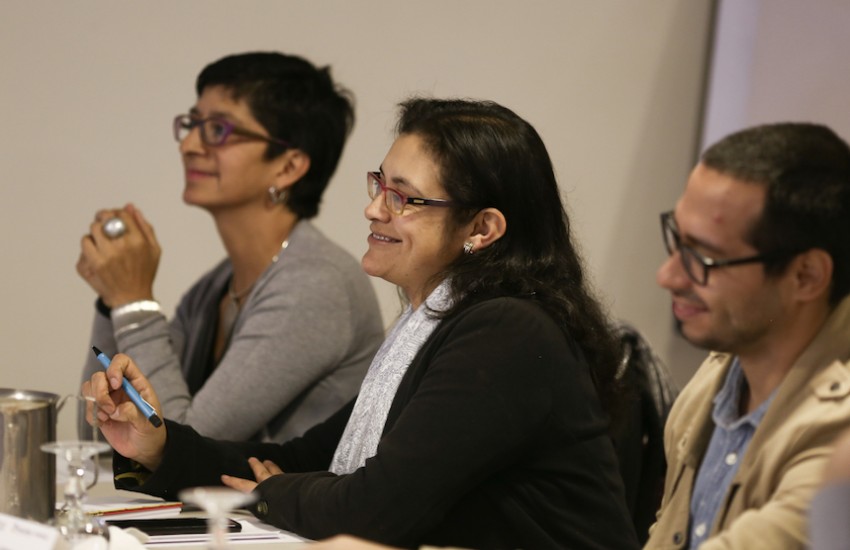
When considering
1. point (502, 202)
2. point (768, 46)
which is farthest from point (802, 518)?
point (768, 46)

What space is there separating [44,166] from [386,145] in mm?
1064

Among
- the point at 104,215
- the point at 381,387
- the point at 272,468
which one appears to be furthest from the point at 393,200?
the point at 104,215

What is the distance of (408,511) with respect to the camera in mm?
1749

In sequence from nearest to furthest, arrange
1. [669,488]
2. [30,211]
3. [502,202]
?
[669,488], [502,202], [30,211]

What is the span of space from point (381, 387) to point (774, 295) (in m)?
0.77

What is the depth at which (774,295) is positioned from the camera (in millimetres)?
1463

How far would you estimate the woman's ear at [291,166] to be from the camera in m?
3.16

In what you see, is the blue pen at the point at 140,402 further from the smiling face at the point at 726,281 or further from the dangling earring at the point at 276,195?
the dangling earring at the point at 276,195

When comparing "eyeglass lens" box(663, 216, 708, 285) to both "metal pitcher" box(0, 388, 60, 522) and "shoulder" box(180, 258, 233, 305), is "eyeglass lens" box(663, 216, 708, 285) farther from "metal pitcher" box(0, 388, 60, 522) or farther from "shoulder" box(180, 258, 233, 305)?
"shoulder" box(180, 258, 233, 305)

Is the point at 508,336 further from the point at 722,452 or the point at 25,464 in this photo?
the point at 25,464

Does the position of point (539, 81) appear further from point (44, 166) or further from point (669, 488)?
point (669, 488)

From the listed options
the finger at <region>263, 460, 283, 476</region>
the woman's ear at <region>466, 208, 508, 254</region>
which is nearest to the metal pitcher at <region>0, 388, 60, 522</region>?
the finger at <region>263, 460, 283, 476</region>

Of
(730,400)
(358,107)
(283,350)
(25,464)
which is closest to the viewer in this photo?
(730,400)

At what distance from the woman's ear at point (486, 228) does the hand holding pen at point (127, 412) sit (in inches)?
23.1
